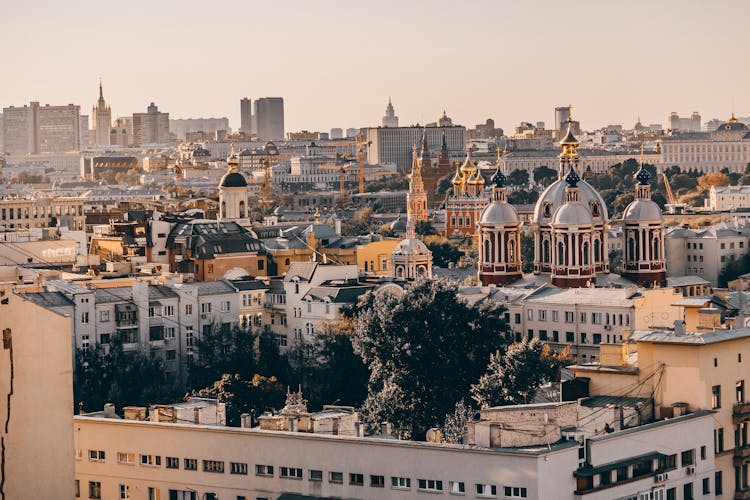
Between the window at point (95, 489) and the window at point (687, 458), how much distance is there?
10.5 meters

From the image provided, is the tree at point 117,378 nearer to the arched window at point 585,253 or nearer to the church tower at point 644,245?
the arched window at point 585,253

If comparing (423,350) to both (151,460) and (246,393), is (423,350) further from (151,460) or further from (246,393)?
(151,460)

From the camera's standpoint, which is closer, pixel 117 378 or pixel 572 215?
pixel 117 378

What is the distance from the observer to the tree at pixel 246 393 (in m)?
52.9

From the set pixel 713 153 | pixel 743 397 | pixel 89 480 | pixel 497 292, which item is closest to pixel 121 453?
pixel 89 480

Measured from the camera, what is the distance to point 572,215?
72562 mm

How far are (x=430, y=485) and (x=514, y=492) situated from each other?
Answer: 1.72m

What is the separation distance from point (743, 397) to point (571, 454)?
5.78 meters

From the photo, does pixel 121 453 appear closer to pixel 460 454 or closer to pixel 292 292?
pixel 460 454

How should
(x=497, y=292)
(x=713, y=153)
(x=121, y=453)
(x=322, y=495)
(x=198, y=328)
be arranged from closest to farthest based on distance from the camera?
(x=322, y=495)
(x=121, y=453)
(x=198, y=328)
(x=497, y=292)
(x=713, y=153)

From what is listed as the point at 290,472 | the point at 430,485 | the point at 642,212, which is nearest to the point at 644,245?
the point at 642,212

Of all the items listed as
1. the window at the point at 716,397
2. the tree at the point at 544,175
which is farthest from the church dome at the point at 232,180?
the tree at the point at 544,175

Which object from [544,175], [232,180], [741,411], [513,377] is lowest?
[513,377]

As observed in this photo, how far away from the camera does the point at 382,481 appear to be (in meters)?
35.7
